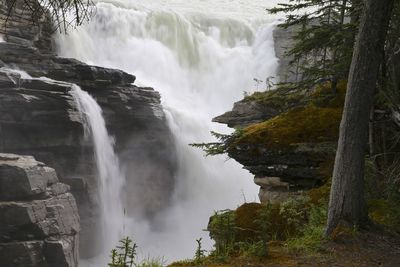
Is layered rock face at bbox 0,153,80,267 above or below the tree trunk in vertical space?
below

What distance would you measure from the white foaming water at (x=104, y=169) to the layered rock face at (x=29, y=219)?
19.0 feet

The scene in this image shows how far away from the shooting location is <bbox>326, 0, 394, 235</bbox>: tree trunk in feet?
18.0

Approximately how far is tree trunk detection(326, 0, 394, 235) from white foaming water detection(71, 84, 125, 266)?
1736 centimetres

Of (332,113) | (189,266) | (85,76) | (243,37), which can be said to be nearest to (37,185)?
(85,76)

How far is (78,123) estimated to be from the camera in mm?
21109

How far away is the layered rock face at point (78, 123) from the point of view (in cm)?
2008

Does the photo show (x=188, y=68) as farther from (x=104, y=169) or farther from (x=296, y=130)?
(x=296, y=130)

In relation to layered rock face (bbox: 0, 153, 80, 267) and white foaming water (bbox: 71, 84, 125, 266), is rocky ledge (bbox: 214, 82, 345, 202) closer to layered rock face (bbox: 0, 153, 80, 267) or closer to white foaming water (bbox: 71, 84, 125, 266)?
layered rock face (bbox: 0, 153, 80, 267)

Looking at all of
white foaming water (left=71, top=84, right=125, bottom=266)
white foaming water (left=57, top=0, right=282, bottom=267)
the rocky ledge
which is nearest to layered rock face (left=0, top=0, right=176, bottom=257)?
white foaming water (left=71, top=84, right=125, bottom=266)

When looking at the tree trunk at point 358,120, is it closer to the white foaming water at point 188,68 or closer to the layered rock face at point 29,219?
the layered rock face at point 29,219

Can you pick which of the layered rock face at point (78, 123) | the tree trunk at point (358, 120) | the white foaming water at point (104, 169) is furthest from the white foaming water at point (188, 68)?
the tree trunk at point (358, 120)

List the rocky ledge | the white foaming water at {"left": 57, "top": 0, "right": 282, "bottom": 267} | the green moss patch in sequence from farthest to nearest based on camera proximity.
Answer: the white foaming water at {"left": 57, "top": 0, "right": 282, "bottom": 267}, the green moss patch, the rocky ledge

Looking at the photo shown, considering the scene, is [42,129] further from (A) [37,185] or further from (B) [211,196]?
(B) [211,196]

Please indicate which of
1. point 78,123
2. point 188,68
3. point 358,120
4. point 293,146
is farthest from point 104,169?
point 358,120
